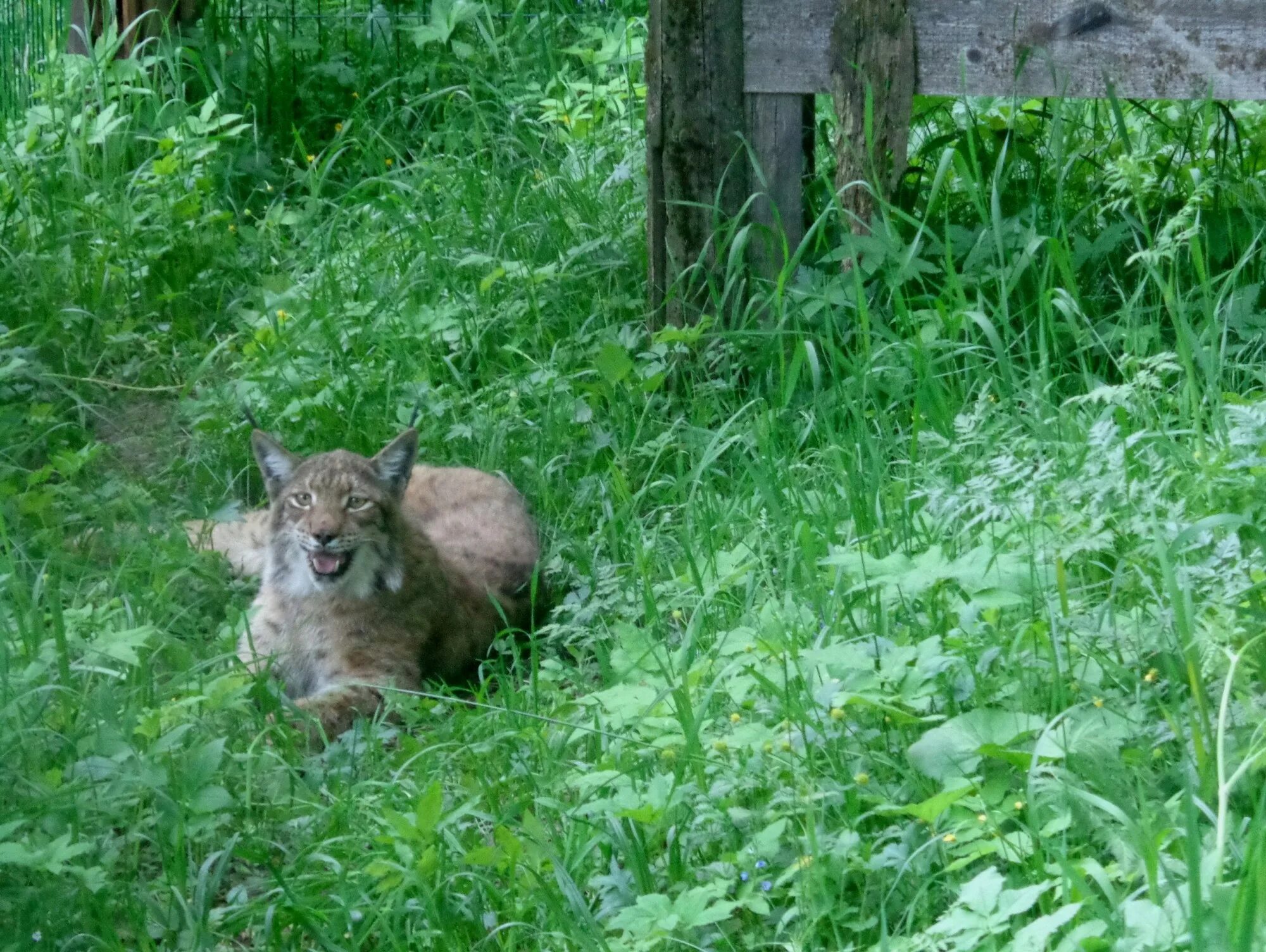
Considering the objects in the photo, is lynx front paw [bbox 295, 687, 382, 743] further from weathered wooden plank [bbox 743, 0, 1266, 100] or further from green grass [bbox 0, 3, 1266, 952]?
weathered wooden plank [bbox 743, 0, 1266, 100]

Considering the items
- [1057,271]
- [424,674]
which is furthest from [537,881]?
[1057,271]

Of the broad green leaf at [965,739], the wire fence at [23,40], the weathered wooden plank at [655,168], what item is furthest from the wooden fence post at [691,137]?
the wire fence at [23,40]

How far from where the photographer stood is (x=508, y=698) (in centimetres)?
407

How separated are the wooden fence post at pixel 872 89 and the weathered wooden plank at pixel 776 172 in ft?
0.63

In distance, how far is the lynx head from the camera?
15.8 ft

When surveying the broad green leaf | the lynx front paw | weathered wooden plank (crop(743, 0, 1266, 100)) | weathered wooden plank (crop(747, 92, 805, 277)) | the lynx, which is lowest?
the lynx front paw

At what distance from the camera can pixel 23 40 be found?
7.33m

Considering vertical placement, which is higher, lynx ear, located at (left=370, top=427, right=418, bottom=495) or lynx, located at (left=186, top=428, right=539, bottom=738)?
lynx ear, located at (left=370, top=427, right=418, bottom=495)

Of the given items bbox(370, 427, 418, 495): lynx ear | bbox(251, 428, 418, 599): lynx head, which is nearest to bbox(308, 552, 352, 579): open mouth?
bbox(251, 428, 418, 599): lynx head

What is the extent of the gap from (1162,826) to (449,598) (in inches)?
106

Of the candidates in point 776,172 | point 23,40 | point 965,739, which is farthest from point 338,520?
point 23,40

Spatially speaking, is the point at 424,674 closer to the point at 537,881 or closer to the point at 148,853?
the point at 148,853

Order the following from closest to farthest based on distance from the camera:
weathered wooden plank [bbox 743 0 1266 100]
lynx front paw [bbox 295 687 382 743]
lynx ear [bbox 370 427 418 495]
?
lynx front paw [bbox 295 687 382 743]
weathered wooden plank [bbox 743 0 1266 100]
lynx ear [bbox 370 427 418 495]

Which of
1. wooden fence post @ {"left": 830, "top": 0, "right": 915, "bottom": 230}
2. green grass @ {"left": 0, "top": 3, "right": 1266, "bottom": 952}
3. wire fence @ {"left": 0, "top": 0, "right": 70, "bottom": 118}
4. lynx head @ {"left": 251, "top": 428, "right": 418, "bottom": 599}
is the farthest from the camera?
wire fence @ {"left": 0, "top": 0, "right": 70, "bottom": 118}
